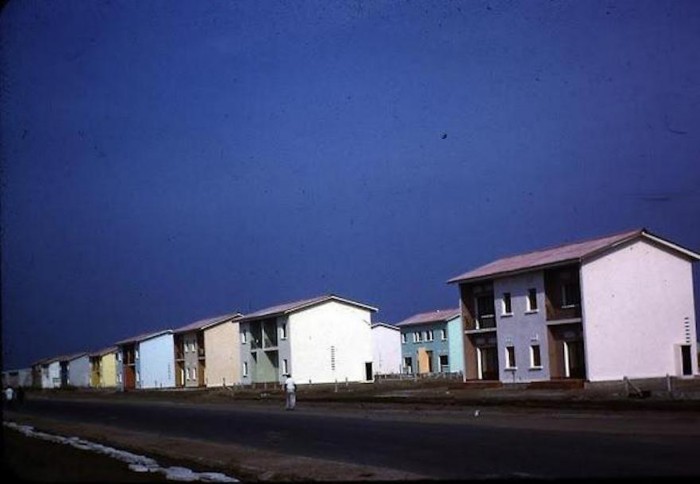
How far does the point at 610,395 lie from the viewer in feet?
116

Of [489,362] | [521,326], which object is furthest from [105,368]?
[521,326]

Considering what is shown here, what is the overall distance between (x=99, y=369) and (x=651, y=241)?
10200cm

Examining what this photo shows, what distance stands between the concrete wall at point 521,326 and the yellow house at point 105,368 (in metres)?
86.8

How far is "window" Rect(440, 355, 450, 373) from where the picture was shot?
9375 cm

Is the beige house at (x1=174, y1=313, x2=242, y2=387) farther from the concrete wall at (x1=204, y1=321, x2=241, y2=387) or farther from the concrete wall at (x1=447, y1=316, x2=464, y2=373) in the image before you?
the concrete wall at (x1=447, y1=316, x2=464, y2=373)

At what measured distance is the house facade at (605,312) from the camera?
154ft

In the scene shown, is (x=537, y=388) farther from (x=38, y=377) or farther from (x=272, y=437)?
(x=38, y=377)

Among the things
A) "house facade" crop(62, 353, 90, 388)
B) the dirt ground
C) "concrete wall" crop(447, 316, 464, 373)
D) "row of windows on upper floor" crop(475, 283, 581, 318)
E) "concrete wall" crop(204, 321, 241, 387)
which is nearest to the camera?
the dirt ground

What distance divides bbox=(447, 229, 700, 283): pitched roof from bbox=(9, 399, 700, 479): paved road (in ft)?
66.2

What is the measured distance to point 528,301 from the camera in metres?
51.4

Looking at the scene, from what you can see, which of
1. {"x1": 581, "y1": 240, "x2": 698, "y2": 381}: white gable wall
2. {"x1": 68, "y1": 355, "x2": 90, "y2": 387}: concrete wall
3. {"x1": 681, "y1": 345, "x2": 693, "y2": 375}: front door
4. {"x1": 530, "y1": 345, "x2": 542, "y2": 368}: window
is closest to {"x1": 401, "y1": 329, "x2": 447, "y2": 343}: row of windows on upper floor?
{"x1": 530, "y1": 345, "x2": 542, "y2": 368}: window

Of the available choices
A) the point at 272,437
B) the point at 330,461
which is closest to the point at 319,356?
the point at 272,437

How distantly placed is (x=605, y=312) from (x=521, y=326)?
19.4 feet

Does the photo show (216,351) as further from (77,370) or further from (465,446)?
(465,446)
